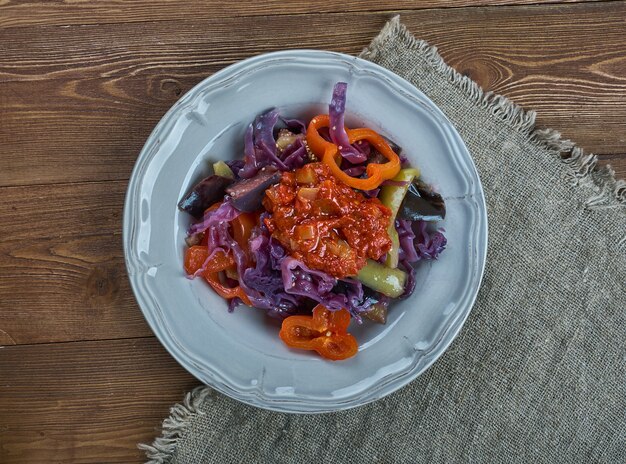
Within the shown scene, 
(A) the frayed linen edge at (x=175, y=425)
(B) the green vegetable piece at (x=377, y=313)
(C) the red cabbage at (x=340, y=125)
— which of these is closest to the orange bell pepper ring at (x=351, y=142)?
(C) the red cabbage at (x=340, y=125)

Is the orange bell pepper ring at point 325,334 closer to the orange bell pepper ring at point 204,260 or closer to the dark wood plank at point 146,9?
the orange bell pepper ring at point 204,260

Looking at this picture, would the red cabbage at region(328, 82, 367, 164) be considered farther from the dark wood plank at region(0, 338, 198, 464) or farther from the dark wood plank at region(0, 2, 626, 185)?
the dark wood plank at region(0, 338, 198, 464)

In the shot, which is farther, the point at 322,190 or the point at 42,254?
the point at 42,254

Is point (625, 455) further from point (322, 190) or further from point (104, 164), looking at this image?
point (104, 164)

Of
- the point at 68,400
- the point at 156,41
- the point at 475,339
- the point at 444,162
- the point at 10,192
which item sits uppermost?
the point at 444,162

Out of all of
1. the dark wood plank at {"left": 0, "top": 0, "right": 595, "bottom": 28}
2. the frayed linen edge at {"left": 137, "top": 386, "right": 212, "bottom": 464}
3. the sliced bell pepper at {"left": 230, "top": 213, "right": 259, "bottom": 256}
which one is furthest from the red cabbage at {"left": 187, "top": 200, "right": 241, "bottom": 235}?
the dark wood plank at {"left": 0, "top": 0, "right": 595, "bottom": 28}

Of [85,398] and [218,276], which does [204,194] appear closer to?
[218,276]

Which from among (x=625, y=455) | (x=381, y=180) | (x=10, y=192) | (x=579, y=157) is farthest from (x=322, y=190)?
(x=625, y=455)
